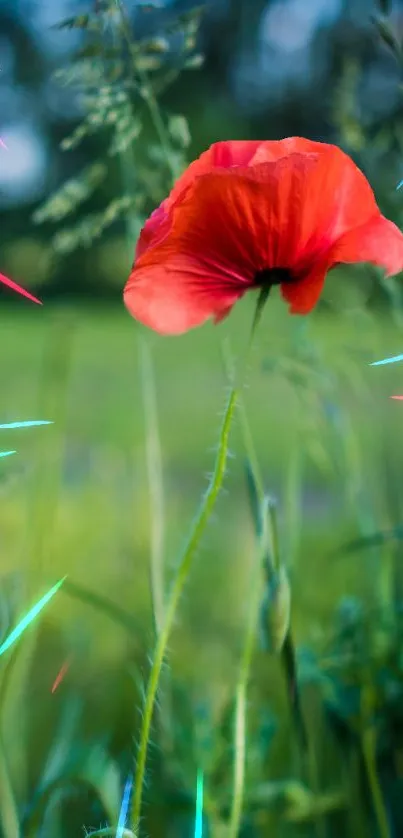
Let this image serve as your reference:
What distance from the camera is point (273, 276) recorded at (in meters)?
0.28

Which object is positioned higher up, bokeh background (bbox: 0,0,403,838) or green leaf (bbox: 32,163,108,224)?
green leaf (bbox: 32,163,108,224)

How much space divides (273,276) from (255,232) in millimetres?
16

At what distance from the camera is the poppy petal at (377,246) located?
0.85ft

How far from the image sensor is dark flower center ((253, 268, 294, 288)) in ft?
0.91

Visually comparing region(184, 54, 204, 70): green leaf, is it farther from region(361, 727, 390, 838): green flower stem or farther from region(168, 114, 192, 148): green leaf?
region(361, 727, 390, 838): green flower stem

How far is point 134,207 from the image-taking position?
1.28ft

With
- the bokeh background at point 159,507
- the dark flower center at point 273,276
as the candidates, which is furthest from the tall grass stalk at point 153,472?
the dark flower center at point 273,276

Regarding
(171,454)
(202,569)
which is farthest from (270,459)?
(202,569)

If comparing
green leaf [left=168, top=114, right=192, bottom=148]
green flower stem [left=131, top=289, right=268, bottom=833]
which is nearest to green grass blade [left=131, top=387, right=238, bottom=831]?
green flower stem [left=131, top=289, right=268, bottom=833]

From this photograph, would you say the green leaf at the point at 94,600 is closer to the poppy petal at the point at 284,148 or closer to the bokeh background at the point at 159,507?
the bokeh background at the point at 159,507

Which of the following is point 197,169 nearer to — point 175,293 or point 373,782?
point 175,293

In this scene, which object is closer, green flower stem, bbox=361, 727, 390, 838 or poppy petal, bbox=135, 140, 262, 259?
poppy petal, bbox=135, 140, 262, 259

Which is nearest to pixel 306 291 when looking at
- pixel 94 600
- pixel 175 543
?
pixel 94 600

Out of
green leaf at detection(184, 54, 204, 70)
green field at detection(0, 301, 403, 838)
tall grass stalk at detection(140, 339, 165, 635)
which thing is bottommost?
green field at detection(0, 301, 403, 838)
